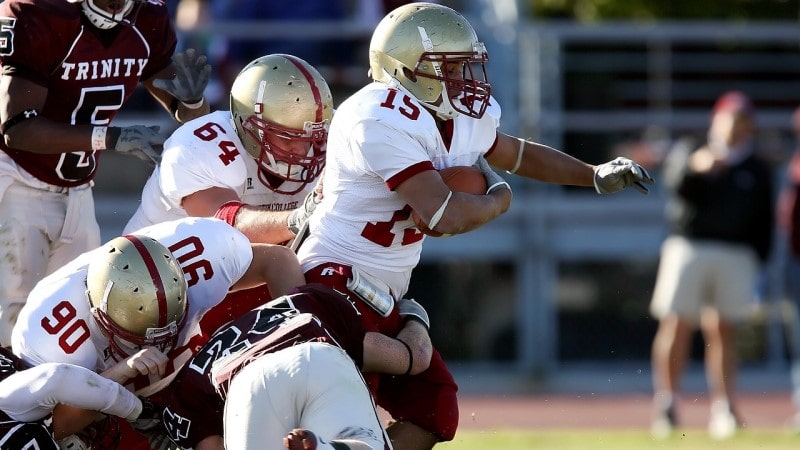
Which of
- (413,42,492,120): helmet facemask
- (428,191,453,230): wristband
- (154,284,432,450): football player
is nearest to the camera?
(154,284,432,450): football player

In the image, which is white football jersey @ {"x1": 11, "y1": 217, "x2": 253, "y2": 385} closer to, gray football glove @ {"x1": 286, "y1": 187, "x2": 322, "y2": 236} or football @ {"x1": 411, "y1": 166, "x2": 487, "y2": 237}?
gray football glove @ {"x1": 286, "y1": 187, "x2": 322, "y2": 236}

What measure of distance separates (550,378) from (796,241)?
244 centimetres

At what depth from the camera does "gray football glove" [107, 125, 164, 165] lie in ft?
18.3

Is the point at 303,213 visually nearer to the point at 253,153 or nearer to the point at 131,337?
the point at 253,153

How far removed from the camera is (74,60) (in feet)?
18.8

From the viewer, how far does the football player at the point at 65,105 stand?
5.57 m

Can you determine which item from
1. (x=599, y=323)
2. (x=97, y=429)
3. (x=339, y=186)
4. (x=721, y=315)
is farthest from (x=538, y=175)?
(x=599, y=323)

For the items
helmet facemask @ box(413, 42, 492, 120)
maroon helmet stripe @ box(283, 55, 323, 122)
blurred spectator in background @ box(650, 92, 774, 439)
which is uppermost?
helmet facemask @ box(413, 42, 492, 120)

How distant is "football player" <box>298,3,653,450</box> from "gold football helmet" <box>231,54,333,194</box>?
1.10 ft

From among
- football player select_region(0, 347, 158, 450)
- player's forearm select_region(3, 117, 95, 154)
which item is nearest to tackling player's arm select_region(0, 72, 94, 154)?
player's forearm select_region(3, 117, 95, 154)

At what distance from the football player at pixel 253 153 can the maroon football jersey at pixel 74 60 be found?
15.2 inches

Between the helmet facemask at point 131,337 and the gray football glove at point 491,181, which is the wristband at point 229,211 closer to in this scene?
the helmet facemask at point 131,337

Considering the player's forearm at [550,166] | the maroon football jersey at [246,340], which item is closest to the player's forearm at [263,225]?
the maroon football jersey at [246,340]

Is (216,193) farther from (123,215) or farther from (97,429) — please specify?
(123,215)
